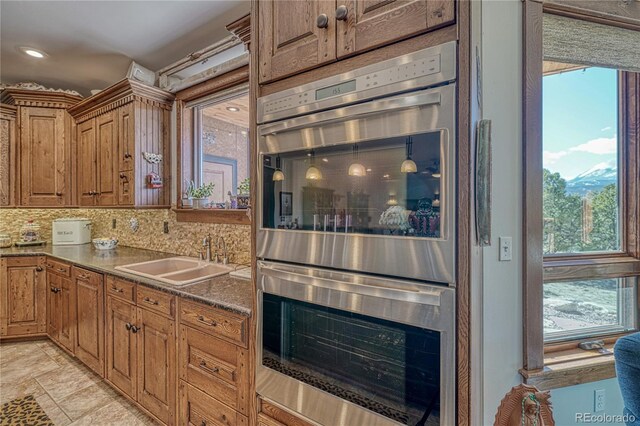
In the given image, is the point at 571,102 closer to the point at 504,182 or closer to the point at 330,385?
the point at 504,182

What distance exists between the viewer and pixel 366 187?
116 cm

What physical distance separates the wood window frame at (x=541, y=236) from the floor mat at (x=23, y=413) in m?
2.89

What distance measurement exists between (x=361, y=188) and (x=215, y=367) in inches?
46.9

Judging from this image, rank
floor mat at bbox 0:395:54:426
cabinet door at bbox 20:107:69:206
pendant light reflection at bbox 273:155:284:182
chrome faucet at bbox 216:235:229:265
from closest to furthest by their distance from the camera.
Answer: pendant light reflection at bbox 273:155:284:182 → floor mat at bbox 0:395:54:426 → chrome faucet at bbox 216:235:229:265 → cabinet door at bbox 20:107:69:206

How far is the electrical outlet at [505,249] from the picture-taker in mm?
1345

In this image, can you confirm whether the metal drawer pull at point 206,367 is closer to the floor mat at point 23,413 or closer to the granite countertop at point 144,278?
the granite countertop at point 144,278

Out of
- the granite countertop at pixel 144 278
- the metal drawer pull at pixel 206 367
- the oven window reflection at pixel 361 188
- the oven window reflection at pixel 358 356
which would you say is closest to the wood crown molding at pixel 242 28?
the oven window reflection at pixel 361 188

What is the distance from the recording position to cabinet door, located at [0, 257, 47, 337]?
10.3 ft

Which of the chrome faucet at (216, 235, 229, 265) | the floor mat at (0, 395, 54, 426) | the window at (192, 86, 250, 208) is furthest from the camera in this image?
the window at (192, 86, 250, 208)

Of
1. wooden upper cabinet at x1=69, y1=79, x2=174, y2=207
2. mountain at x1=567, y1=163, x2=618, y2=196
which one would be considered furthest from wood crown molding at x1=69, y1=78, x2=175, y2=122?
mountain at x1=567, y1=163, x2=618, y2=196

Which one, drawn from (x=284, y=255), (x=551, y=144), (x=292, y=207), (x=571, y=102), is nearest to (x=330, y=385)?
(x=284, y=255)

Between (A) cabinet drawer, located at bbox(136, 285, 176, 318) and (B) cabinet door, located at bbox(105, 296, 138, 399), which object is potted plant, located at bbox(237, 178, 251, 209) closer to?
(A) cabinet drawer, located at bbox(136, 285, 176, 318)

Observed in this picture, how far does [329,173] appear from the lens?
1.26 metres

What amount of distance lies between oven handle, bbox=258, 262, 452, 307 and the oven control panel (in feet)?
2.19
